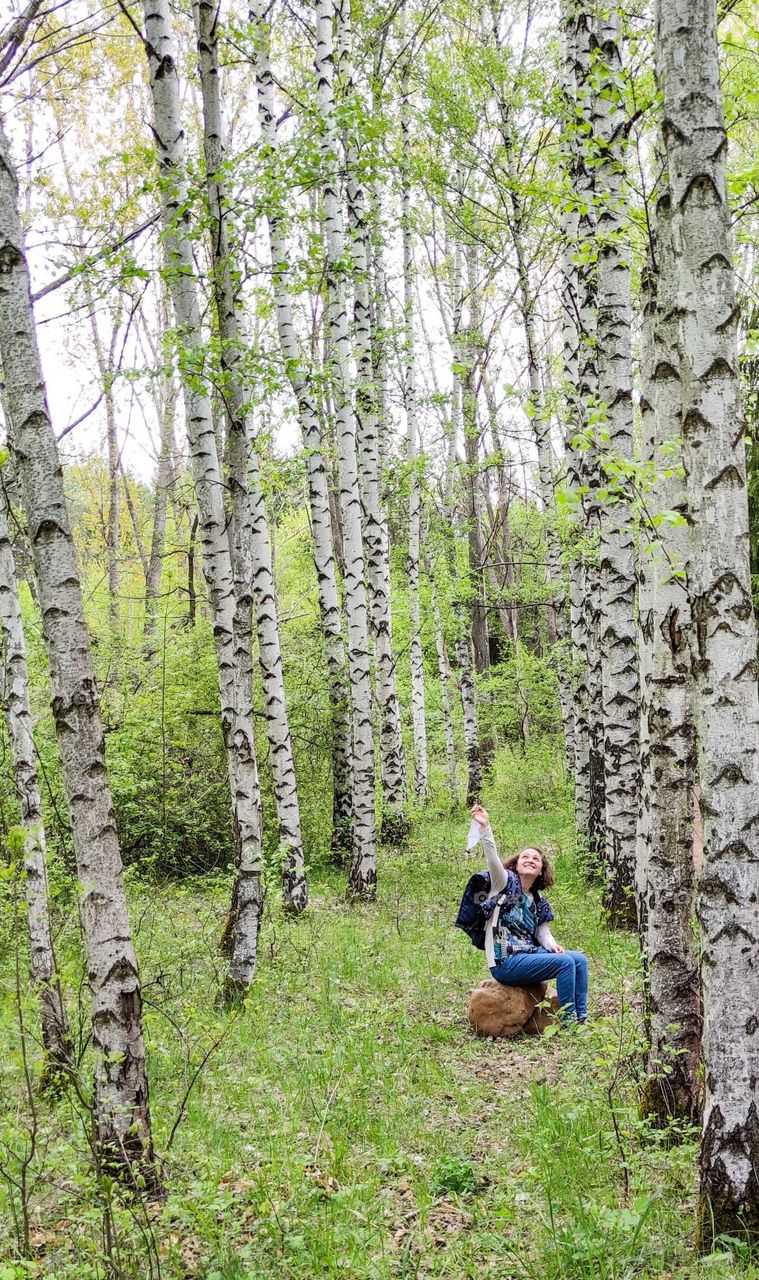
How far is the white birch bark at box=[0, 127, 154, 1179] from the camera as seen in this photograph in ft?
11.6

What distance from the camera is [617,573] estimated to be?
7.47 metres

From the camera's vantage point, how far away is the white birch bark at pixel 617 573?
639 cm

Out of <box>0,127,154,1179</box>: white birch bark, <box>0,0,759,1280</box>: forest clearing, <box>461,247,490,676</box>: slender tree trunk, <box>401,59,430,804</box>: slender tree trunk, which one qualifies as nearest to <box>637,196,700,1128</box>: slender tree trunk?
<box>0,0,759,1280</box>: forest clearing

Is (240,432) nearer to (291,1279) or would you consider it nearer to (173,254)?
(173,254)

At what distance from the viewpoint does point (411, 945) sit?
8430 mm

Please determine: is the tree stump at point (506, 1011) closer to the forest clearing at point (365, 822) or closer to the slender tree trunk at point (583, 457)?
the forest clearing at point (365, 822)

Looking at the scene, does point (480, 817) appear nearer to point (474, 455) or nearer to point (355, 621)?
point (355, 621)

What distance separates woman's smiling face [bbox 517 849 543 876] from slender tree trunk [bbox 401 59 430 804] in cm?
771

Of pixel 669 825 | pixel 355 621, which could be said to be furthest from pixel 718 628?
pixel 355 621

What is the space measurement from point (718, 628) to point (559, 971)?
150 inches

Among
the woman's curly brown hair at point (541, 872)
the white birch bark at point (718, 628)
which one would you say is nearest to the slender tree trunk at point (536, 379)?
the woman's curly brown hair at point (541, 872)

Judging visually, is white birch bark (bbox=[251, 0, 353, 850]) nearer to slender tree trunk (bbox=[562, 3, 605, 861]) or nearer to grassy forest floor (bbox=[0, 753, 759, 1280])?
slender tree trunk (bbox=[562, 3, 605, 861])

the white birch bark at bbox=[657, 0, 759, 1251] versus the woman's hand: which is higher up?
the white birch bark at bbox=[657, 0, 759, 1251]

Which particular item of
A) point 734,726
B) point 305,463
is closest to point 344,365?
point 305,463
